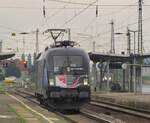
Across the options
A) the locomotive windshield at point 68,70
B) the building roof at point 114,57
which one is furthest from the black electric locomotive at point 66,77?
the building roof at point 114,57

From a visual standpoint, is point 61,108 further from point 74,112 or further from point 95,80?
point 95,80

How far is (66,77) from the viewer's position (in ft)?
90.4

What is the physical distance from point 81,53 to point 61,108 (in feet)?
10.2

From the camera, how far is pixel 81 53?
28.3 metres

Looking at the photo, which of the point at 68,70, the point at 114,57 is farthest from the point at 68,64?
the point at 114,57

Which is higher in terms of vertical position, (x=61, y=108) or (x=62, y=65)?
(x=62, y=65)

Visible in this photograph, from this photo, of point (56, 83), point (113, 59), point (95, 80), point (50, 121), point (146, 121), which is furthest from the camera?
point (95, 80)

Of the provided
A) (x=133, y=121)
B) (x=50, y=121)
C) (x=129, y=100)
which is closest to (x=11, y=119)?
(x=50, y=121)

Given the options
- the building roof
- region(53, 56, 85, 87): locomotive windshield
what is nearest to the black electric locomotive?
region(53, 56, 85, 87): locomotive windshield

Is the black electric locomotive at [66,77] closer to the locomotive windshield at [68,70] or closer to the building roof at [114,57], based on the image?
the locomotive windshield at [68,70]

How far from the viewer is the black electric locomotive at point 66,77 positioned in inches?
1076

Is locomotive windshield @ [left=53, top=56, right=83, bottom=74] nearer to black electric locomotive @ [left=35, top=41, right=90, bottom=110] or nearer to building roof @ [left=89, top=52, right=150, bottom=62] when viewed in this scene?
black electric locomotive @ [left=35, top=41, right=90, bottom=110]

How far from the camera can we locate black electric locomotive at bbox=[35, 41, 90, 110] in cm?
2733

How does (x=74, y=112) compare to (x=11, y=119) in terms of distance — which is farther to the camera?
(x=74, y=112)
